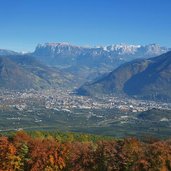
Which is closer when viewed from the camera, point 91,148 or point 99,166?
point 99,166

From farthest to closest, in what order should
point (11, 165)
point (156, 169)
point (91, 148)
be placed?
point (91, 148)
point (11, 165)
point (156, 169)

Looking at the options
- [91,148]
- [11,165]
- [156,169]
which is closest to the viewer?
[156,169]

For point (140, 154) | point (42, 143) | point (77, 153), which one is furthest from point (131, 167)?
point (42, 143)

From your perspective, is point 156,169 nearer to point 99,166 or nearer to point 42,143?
point 99,166

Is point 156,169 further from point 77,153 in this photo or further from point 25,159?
point 25,159

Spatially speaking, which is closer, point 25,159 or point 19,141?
point 25,159

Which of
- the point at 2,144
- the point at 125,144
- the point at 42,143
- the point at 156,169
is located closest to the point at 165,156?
the point at 156,169
